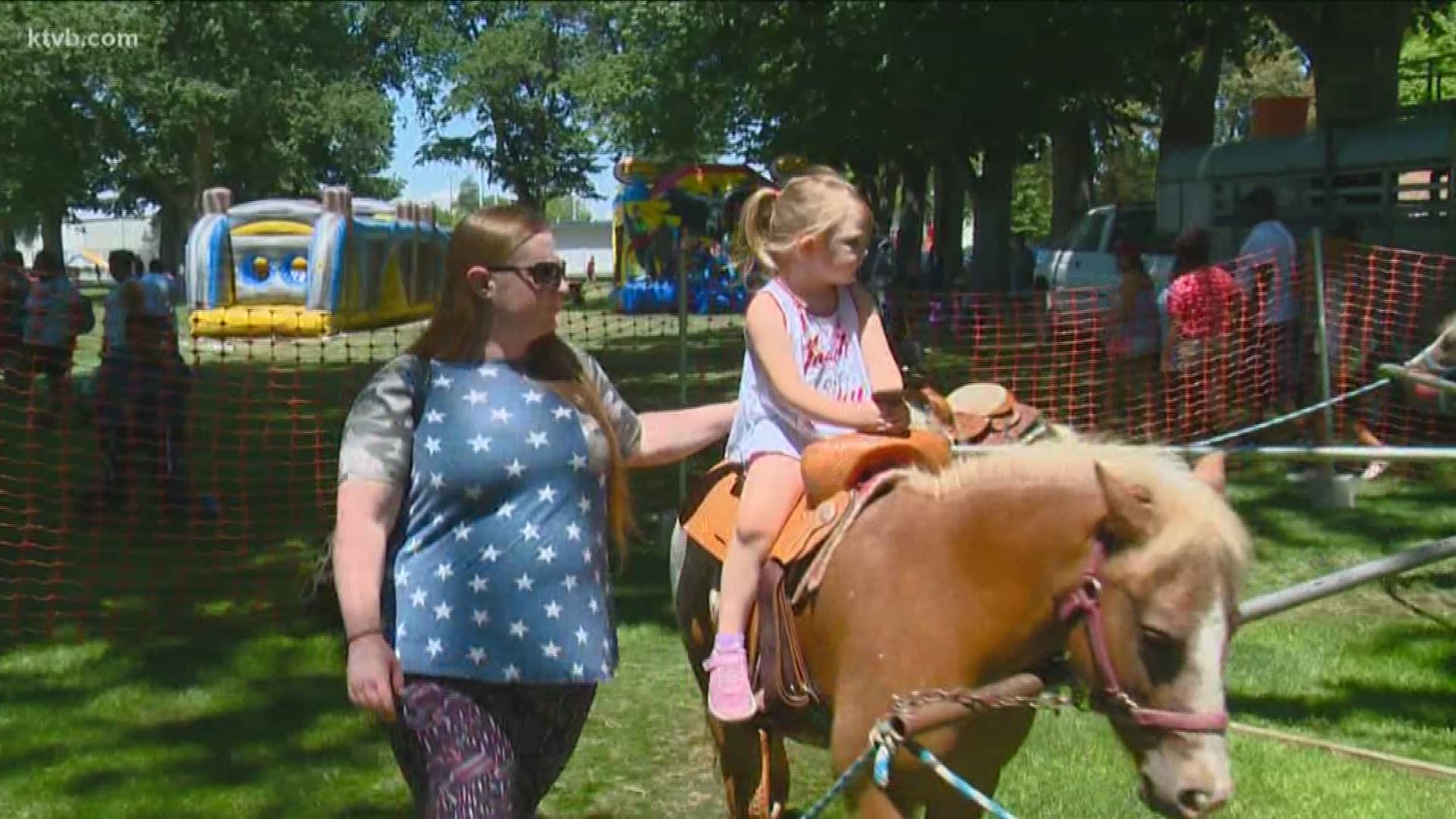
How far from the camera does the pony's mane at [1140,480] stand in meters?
2.85

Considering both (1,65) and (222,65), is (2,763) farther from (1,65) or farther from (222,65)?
(1,65)

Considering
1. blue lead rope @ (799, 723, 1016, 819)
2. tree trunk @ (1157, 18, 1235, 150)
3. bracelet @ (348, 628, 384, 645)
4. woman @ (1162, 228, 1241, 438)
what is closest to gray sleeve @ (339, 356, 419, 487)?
bracelet @ (348, 628, 384, 645)

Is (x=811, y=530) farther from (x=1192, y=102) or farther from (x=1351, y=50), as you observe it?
(x=1192, y=102)

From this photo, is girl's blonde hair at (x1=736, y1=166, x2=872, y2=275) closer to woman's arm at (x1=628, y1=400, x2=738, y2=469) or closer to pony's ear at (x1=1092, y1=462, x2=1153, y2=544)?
woman's arm at (x1=628, y1=400, x2=738, y2=469)

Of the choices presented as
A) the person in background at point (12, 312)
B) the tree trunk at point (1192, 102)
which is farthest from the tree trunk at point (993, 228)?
the person in background at point (12, 312)

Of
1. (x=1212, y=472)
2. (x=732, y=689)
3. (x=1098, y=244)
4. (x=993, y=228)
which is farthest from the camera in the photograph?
(x=993, y=228)

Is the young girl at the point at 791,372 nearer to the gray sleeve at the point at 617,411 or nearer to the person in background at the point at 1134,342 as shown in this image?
the gray sleeve at the point at 617,411

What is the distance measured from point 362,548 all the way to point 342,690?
14.2ft

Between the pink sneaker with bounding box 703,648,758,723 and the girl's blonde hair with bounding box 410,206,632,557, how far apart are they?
0.74 metres

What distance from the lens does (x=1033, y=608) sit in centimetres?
314

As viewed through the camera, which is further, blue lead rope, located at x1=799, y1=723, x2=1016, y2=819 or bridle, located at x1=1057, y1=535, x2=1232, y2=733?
blue lead rope, located at x1=799, y1=723, x2=1016, y2=819

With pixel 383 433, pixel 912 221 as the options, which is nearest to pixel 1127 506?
pixel 383 433

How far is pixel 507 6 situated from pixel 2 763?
53059mm

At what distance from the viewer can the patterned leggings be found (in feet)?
9.67
